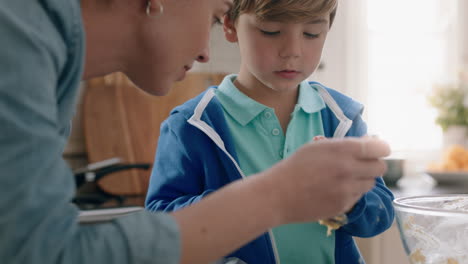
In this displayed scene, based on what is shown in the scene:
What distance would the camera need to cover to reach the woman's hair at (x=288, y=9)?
80cm

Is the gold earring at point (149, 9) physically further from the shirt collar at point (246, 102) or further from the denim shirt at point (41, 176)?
the shirt collar at point (246, 102)

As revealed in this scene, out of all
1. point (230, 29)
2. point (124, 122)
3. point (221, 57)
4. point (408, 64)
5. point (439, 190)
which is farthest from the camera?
Answer: point (408, 64)

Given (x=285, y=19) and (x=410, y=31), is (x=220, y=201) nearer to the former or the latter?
(x=285, y=19)

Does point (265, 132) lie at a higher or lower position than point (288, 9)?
lower

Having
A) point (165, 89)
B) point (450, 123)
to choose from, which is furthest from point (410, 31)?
point (165, 89)

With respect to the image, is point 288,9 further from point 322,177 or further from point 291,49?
point 322,177

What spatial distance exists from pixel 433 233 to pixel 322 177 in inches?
8.1

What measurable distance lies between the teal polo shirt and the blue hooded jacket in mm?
34

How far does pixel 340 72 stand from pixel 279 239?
5.00 ft

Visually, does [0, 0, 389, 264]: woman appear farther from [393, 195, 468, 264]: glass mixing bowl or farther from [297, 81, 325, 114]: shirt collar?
[297, 81, 325, 114]: shirt collar

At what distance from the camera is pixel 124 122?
190 centimetres

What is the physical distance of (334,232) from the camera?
85 centimetres

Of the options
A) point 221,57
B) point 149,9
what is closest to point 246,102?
point 149,9

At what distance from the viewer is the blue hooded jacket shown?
0.78m
